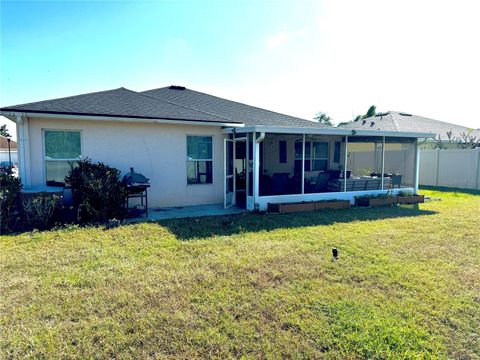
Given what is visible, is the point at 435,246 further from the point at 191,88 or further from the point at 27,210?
the point at 191,88

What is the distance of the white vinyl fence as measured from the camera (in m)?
16.3

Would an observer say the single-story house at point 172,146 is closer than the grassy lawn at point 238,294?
No

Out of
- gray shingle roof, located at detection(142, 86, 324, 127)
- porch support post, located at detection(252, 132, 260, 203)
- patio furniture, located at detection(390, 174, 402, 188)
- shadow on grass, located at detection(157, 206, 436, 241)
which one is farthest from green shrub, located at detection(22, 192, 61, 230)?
patio furniture, located at detection(390, 174, 402, 188)

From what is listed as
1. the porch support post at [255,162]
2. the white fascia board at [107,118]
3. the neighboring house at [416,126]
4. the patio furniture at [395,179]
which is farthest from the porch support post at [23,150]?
the neighboring house at [416,126]

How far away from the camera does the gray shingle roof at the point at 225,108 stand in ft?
40.8

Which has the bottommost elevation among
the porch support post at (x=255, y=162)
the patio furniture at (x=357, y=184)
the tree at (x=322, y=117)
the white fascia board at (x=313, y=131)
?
the patio furniture at (x=357, y=184)

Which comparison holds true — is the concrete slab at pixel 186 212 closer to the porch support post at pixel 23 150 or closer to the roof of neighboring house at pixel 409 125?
the porch support post at pixel 23 150

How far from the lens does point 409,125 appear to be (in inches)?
881

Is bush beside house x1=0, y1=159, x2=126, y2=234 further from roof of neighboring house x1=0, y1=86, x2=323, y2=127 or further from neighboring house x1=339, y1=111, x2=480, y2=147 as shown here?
neighboring house x1=339, y1=111, x2=480, y2=147

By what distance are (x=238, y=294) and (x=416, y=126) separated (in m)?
23.1

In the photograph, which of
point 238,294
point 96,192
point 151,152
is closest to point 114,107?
point 151,152

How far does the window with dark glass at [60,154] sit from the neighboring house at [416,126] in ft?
55.7

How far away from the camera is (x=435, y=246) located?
244 inches

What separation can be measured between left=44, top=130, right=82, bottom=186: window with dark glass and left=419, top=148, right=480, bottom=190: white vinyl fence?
17937 millimetres
